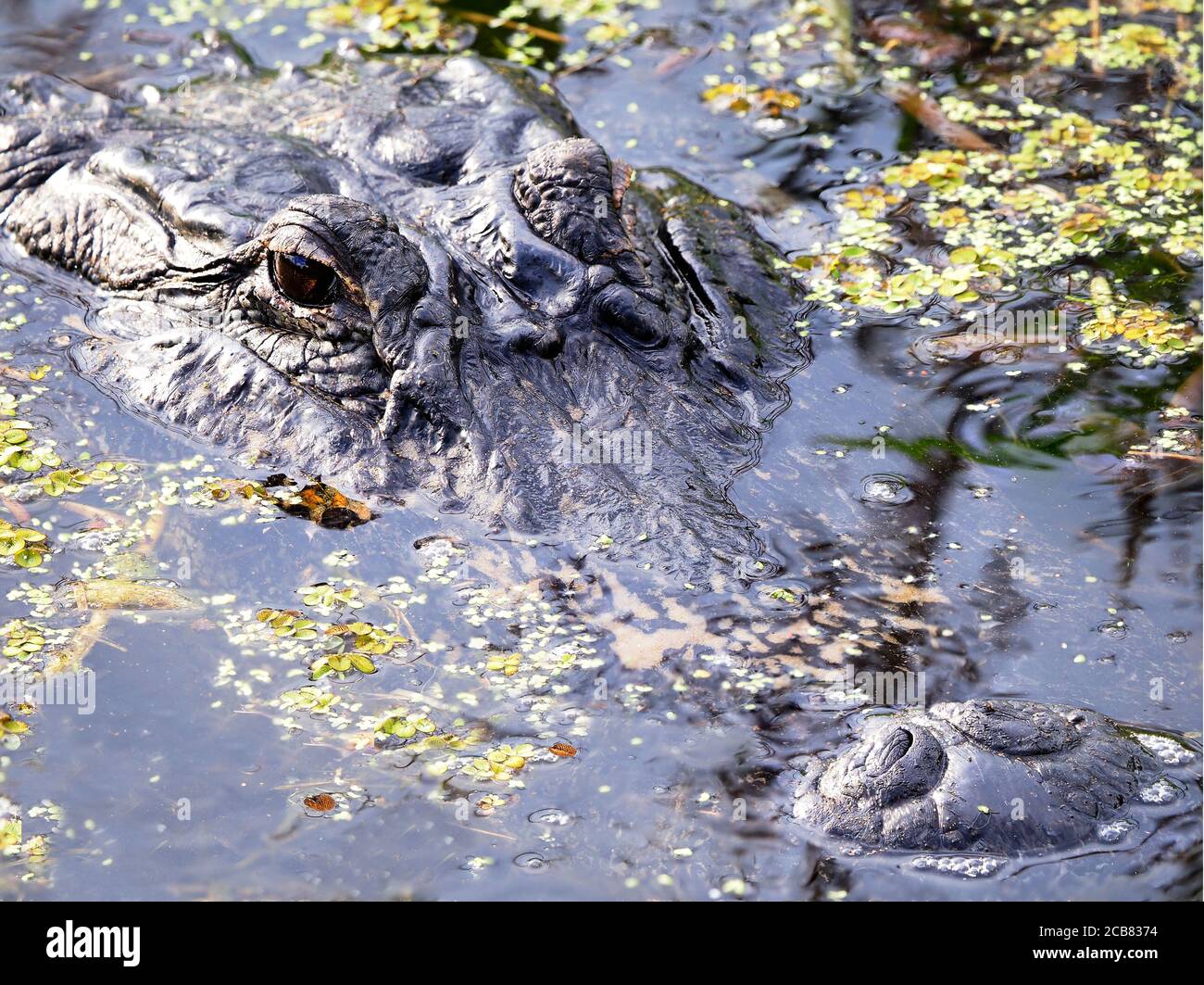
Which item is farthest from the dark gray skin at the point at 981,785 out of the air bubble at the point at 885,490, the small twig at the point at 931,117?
the small twig at the point at 931,117

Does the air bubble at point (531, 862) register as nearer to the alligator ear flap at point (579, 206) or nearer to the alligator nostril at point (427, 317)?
the alligator nostril at point (427, 317)

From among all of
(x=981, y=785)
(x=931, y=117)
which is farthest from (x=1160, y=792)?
(x=931, y=117)

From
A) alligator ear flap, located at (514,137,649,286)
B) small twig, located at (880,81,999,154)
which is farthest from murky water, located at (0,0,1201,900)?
small twig, located at (880,81,999,154)

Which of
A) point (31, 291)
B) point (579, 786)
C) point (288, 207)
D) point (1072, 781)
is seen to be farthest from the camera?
point (31, 291)

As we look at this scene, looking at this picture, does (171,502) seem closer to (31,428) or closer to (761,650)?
(31,428)

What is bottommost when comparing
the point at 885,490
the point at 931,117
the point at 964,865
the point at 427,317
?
the point at 964,865

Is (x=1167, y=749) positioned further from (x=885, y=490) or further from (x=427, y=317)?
(x=427, y=317)

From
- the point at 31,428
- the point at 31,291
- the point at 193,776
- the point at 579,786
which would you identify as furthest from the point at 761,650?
the point at 31,291
